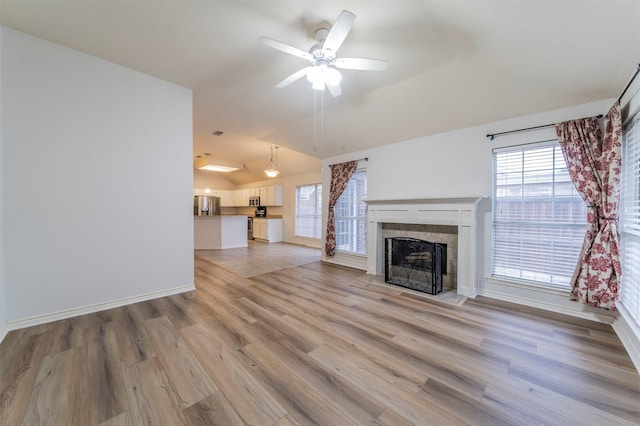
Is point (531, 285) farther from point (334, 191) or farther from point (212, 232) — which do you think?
point (212, 232)

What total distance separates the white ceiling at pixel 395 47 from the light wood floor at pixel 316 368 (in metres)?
2.63

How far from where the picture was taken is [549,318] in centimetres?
271

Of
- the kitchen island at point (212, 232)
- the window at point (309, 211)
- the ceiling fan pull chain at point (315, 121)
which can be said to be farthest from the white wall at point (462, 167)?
the kitchen island at point (212, 232)

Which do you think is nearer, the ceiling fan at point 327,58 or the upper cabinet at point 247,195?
the ceiling fan at point 327,58

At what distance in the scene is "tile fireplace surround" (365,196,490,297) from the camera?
3.36m

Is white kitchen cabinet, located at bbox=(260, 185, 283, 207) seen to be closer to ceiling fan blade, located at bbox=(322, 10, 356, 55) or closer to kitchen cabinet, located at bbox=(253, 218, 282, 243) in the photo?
kitchen cabinet, located at bbox=(253, 218, 282, 243)

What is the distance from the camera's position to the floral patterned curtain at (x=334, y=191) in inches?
206

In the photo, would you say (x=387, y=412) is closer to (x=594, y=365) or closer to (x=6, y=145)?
(x=594, y=365)

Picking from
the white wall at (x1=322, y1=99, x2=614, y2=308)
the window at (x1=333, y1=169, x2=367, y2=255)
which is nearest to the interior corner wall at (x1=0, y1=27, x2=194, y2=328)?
the window at (x1=333, y1=169, x2=367, y2=255)

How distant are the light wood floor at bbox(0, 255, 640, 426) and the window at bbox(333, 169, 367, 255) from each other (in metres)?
2.30

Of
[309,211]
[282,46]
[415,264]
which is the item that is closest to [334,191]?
[415,264]

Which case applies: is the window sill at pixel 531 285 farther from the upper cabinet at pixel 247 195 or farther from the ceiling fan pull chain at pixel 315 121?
the upper cabinet at pixel 247 195

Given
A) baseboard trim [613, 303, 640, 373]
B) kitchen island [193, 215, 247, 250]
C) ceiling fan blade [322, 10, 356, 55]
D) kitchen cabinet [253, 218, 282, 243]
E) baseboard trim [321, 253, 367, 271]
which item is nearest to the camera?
ceiling fan blade [322, 10, 356, 55]

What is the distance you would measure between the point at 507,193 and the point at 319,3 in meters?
3.25
